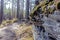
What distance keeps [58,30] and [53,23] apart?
428mm

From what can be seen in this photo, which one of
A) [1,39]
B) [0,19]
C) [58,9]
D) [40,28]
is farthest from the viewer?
[0,19]

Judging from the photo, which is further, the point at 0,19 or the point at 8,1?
the point at 8,1

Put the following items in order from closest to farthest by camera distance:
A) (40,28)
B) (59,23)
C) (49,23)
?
(59,23) < (49,23) < (40,28)

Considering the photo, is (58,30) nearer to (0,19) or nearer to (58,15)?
(58,15)

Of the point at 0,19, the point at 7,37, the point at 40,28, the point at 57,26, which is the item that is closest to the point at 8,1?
the point at 0,19

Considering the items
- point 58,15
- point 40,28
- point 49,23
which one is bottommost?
point 40,28

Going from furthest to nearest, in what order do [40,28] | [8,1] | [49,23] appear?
[8,1]
[40,28]
[49,23]

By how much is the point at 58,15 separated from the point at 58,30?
0.42m

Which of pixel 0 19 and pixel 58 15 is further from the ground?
pixel 58 15

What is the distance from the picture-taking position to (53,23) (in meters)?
4.52

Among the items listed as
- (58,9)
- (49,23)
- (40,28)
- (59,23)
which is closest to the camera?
(59,23)

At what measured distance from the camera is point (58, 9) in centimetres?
431

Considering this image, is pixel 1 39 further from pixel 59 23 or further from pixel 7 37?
pixel 59 23

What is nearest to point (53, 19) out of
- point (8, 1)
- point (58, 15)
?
point (58, 15)
